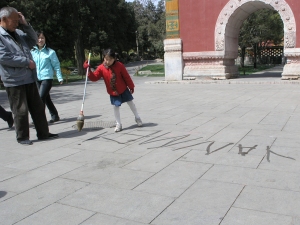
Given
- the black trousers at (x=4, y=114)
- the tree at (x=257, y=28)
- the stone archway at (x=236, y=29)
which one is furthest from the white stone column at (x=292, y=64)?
the tree at (x=257, y=28)

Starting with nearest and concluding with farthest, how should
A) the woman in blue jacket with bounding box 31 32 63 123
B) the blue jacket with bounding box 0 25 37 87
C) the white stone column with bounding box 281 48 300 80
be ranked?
1. the blue jacket with bounding box 0 25 37 87
2. the woman in blue jacket with bounding box 31 32 63 123
3. the white stone column with bounding box 281 48 300 80

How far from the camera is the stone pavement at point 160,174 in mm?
3055

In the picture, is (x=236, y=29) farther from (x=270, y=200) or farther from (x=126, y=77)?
(x=270, y=200)

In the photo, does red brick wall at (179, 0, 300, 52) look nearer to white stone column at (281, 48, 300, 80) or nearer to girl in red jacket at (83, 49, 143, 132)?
white stone column at (281, 48, 300, 80)

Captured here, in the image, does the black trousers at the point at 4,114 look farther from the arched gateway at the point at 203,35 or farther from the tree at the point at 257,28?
the tree at the point at 257,28

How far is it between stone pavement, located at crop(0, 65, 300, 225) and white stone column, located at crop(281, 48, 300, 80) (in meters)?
8.33

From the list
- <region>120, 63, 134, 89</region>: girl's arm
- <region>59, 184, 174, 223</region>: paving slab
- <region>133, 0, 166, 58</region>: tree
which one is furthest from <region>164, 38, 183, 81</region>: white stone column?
<region>133, 0, 166, 58</region>: tree

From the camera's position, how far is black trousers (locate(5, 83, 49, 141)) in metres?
5.61

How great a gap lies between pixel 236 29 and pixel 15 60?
48.2ft

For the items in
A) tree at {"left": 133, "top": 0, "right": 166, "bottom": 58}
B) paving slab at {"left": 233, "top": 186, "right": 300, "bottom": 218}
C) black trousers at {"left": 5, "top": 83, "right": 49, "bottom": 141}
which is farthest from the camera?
tree at {"left": 133, "top": 0, "right": 166, "bottom": 58}

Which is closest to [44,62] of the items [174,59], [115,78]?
[115,78]

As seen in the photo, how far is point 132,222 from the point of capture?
9.58 ft

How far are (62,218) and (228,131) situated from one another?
375 cm

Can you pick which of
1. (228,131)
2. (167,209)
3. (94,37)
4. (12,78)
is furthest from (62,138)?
(94,37)
